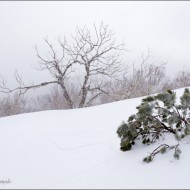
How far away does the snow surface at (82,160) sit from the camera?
2863 millimetres

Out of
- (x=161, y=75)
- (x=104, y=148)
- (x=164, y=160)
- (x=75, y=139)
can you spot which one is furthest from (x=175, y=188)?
(x=161, y=75)

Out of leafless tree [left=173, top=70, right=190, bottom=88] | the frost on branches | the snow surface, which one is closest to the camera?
the snow surface

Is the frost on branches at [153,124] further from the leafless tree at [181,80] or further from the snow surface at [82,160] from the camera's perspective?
the leafless tree at [181,80]

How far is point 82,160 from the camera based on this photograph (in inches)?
136

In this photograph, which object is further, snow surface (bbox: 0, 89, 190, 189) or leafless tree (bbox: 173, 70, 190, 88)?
leafless tree (bbox: 173, 70, 190, 88)

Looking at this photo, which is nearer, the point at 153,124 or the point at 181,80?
the point at 153,124

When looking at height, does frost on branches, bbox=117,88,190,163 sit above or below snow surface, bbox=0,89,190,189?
above

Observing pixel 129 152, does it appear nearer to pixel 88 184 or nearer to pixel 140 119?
pixel 140 119

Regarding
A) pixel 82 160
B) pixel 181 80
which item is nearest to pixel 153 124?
pixel 82 160

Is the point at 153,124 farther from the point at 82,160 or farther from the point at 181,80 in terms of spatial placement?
the point at 181,80

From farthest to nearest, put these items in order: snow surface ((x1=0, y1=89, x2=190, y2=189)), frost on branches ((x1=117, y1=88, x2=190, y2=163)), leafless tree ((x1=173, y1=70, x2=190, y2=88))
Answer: leafless tree ((x1=173, y1=70, x2=190, y2=88)) → frost on branches ((x1=117, y1=88, x2=190, y2=163)) → snow surface ((x1=0, y1=89, x2=190, y2=189))

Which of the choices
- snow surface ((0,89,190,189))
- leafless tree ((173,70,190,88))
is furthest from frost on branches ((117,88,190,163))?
leafless tree ((173,70,190,88))

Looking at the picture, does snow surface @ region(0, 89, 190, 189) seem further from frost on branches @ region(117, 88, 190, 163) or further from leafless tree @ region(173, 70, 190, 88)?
leafless tree @ region(173, 70, 190, 88)

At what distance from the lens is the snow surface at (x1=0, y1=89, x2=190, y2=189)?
2.86 m
